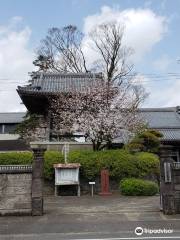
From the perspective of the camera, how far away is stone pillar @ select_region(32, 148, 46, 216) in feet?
40.9

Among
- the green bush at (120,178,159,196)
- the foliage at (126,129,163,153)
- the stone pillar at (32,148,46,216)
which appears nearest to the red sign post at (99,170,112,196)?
the green bush at (120,178,159,196)

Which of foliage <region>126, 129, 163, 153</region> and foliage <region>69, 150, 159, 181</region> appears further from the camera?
foliage <region>126, 129, 163, 153</region>

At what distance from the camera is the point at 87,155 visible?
1886 cm

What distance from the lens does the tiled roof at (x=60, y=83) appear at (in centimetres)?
2155

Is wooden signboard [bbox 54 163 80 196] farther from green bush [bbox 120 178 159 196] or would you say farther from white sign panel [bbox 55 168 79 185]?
green bush [bbox 120 178 159 196]

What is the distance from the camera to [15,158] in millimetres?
18562

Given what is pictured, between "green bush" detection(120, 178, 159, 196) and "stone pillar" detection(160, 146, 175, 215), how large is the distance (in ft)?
14.1

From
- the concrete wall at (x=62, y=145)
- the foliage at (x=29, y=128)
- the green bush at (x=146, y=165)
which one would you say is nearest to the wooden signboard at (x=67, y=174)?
the concrete wall at (x=62, y=145)

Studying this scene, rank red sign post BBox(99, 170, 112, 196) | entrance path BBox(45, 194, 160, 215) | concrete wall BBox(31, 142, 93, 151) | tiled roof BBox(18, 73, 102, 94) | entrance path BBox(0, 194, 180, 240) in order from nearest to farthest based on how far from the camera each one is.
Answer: entrance path BBox(0, 194, 180, 240) → entrance path BBox(45, 194, 160, 215) → red sign post BBox(99, 170, 112, 196) → concrete wall BBox(31, 142, 93, 151) → tiled roof BBox(18, 73, 102, 94)

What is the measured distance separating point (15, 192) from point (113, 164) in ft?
23.0

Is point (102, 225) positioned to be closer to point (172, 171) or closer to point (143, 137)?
point (172, 171)

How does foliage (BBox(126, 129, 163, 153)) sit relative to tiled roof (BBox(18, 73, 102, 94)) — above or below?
below

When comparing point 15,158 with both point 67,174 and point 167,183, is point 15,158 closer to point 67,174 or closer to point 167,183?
point 67,174

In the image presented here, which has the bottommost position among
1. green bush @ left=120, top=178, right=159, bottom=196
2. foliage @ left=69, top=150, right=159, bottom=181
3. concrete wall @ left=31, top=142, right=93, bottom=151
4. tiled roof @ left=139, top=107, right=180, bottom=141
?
green bush @ left=120, top=178, right=159, bottom=196
